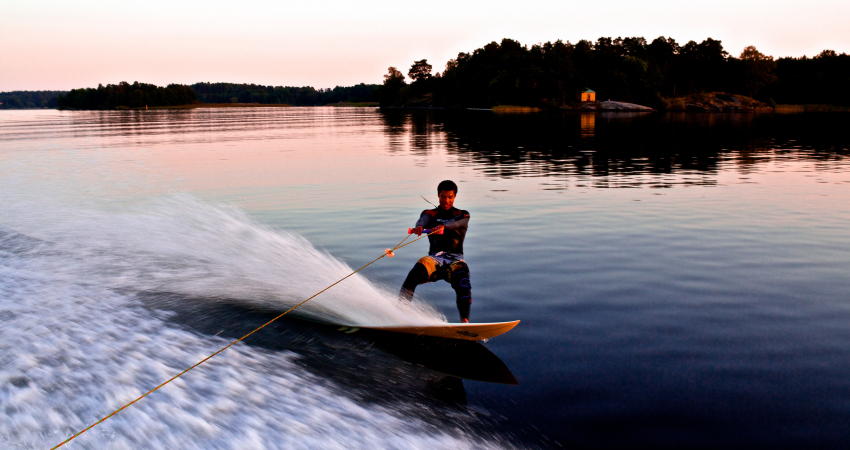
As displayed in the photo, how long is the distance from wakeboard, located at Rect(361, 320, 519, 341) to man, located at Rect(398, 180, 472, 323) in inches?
12.8

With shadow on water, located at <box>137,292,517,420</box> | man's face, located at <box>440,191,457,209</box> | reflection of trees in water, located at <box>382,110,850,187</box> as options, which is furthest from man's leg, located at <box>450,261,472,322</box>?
reflection of trees in water, located at <box>382,110,850,187</box>

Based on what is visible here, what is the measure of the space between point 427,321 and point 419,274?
0.59 m

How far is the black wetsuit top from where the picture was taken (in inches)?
307

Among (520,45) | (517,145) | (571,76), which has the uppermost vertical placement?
(520,45)

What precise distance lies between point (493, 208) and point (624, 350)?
982 cm

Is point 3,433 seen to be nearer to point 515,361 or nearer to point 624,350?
point 515,361

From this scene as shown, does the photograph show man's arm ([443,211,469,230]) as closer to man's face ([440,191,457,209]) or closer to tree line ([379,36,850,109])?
man's face ([440,191,457,209])

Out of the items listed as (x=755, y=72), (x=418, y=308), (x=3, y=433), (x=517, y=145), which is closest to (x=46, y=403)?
(x=3, y=433)

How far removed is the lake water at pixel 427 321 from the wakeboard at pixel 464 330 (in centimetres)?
23

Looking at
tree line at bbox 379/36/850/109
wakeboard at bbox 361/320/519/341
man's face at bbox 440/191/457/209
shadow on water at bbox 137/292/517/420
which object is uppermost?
tree line at bbox 379/36/850/109

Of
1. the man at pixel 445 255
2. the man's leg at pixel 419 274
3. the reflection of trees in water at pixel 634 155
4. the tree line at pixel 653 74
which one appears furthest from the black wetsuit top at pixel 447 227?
A: the tree line at pixel 653 74

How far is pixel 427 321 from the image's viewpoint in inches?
291

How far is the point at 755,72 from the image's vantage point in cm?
15000

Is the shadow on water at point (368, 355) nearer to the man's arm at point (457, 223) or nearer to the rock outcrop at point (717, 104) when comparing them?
the man's arm at point (457, 223)
